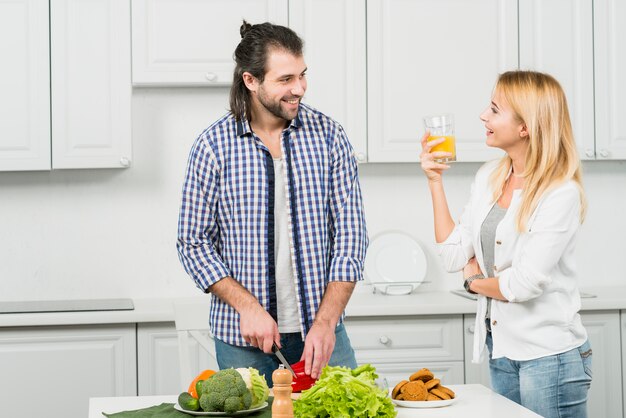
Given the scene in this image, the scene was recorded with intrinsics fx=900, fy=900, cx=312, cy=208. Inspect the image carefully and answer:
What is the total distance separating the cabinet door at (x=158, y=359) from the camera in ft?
10.6

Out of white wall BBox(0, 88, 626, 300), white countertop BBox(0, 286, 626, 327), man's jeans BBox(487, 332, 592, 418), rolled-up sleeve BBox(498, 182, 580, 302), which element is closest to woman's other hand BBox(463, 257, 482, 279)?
rolled-up sleeve BBox(498, 182, 580, 302)

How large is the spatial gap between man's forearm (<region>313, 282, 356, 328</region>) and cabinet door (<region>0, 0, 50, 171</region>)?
5.12ft

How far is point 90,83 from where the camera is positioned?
132 inches

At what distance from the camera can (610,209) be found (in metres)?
4.05

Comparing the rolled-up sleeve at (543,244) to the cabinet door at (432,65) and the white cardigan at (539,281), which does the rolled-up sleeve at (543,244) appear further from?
the cabinet door at (432,65)

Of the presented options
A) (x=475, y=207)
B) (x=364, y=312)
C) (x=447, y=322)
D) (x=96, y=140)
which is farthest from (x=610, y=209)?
(x=96, y=140)

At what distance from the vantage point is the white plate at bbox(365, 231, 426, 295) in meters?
3.84

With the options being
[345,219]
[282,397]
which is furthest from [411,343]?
[282,397]

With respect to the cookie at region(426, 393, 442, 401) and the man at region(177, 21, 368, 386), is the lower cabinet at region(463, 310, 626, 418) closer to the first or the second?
the man at region(177, 21, 368, 386)

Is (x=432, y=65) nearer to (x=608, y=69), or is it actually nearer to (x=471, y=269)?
(x=608, y=69)

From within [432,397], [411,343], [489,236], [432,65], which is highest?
[432,65]

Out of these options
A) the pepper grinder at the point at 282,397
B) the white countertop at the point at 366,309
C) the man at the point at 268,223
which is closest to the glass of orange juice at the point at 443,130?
the man at the point at 268,223

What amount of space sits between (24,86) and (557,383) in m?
2.20

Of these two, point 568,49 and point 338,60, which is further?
point 568,49
